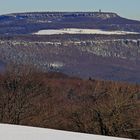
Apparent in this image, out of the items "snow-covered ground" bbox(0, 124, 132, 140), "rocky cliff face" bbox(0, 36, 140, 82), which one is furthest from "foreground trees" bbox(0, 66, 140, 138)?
"rocky cliff face" bbox(0, 36, 140, 82)

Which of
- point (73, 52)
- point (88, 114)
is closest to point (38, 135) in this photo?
A: point (88, 114)

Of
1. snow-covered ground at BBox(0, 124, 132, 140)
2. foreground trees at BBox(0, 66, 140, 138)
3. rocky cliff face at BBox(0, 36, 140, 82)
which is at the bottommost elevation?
rocky cliff face at BBox(0, 36, 140, 82)

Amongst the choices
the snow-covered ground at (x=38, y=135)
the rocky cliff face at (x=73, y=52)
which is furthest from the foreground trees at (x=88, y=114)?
the rocky cliff face at (x=73, y=52)

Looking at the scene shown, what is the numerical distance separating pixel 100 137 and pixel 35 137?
0.77 m

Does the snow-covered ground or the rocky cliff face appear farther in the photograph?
the rocky cliff face

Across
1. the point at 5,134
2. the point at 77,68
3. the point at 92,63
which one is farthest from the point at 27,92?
the point at 92,63

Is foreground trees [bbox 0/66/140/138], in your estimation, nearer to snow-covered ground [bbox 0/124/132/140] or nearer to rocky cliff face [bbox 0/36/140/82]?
snow-covered ground [bbox 0/124/132/140]

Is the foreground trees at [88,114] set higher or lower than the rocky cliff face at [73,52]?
higher

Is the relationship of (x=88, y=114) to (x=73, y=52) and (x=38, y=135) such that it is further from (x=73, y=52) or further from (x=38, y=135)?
(x=73, y=52)

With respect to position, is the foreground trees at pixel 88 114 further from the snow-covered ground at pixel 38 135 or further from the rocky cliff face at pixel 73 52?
the rocky cliff face at pixel 73 52

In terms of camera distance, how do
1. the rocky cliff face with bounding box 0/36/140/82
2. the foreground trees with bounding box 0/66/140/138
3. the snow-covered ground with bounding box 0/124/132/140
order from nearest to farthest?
1. the snow-covered ground with bounding box 0/124/132/140
2. the foreground trees with bounding box 0/66/140/138
3. the rocky cliff face with bounding box 0/36/140/82

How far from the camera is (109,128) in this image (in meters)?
20.4

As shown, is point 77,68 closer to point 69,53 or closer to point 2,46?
point 69,53

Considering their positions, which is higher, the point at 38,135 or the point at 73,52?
the point at 38,135
